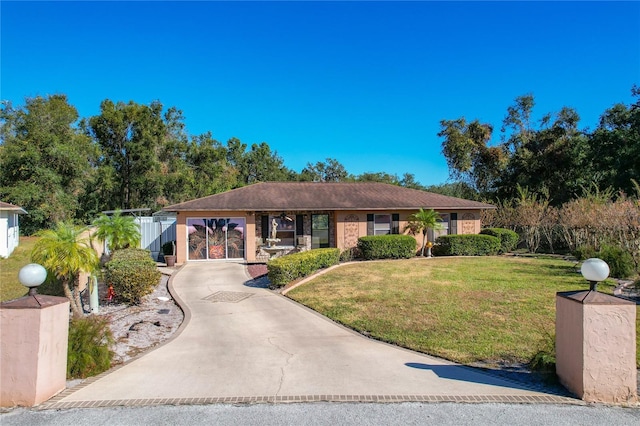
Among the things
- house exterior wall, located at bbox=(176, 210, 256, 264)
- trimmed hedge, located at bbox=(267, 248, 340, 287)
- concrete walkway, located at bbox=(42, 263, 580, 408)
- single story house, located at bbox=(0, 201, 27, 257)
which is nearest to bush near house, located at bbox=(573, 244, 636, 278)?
trimmed hedge, located at bbox=(267, 248, 340, 287)

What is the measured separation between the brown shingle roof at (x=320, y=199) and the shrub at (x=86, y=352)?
39.6 feet

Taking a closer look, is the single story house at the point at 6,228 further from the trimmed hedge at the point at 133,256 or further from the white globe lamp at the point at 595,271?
the white globe lamp at the point at 595,271

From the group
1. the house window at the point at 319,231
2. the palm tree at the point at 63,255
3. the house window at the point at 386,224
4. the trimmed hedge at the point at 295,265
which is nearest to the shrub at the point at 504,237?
the house window at the point at 386,224

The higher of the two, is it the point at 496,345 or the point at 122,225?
the point at 122,225

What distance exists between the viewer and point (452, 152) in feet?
122

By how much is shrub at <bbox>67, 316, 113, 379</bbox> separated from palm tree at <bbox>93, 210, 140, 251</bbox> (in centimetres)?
648

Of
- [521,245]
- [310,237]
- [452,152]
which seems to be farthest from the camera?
[452,152]

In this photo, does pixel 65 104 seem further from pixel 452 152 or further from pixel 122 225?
pixel 452 152

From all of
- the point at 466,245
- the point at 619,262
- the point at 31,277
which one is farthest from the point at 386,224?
the point at 31,277

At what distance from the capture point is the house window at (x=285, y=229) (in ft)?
64.1

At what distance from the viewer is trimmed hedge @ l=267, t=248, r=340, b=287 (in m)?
12.4

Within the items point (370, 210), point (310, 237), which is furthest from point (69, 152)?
point (370, 210)

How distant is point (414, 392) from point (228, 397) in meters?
2.28

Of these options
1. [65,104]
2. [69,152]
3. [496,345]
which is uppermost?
[65,104]
